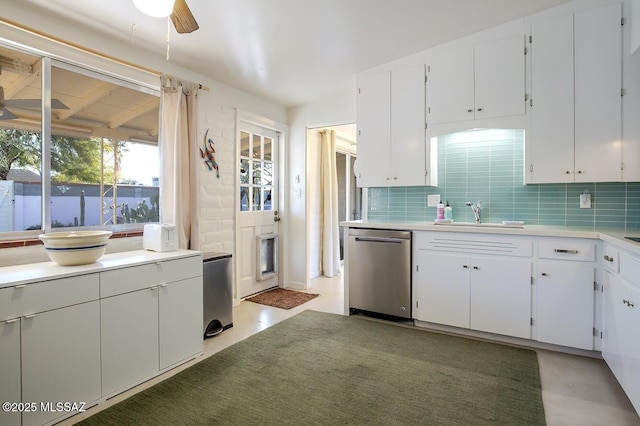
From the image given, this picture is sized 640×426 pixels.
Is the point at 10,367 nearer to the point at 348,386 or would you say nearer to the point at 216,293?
the point at 216,293

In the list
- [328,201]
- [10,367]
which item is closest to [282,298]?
[328,201]

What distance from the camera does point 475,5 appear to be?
2.68 metres

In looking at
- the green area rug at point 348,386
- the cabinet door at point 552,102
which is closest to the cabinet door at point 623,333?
the green area rug at point 348,386

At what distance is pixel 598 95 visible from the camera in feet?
8.76

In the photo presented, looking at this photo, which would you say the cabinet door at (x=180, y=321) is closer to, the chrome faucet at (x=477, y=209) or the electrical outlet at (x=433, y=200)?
the electrical outlet at (x=433, y=200)

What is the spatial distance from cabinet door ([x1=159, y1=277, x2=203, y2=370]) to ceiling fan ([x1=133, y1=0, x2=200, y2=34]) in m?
1.61

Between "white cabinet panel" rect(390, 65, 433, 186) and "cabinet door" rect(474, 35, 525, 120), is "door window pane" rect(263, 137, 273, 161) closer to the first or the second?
"white cabinet panel" rect(390, 65, 433, 186)

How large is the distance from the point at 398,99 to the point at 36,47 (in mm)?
2914

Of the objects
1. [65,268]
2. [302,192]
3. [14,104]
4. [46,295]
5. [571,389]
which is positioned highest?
[14,104]

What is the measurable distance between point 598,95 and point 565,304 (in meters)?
1.62

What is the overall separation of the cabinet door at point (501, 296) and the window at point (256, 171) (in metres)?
2.56

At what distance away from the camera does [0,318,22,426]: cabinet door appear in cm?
162

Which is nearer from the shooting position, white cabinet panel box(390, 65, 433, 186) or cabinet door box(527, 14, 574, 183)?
cabinet door box(527, 14, 574, 183)

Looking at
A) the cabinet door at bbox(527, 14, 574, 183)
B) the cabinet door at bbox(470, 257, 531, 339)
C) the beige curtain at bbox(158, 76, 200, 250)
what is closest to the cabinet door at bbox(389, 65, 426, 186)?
the cabinet door at bbox(527, 14, 574, 183)
